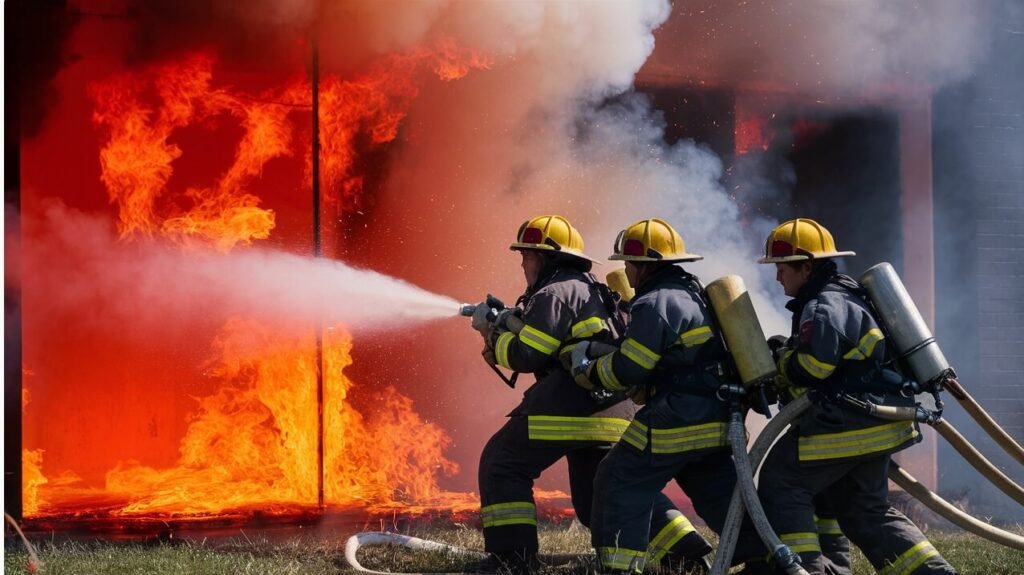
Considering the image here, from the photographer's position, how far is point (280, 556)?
20.9 feet

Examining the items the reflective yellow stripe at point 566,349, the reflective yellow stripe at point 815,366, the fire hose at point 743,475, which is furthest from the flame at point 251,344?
the reflective yellow stripe at point 815,366

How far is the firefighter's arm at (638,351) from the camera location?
5309 millimetres

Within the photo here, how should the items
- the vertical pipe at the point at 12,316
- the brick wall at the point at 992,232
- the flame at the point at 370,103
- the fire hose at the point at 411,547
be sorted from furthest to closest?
the brick wall at the point at 992,232 → the flame at the point at 370,103 → the vertical pipe at the point at 12,316 → the fire hose at the point at 411,547

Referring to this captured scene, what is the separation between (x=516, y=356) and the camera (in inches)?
227

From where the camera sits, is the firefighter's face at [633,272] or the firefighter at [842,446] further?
the firefighter's face at [633,272]

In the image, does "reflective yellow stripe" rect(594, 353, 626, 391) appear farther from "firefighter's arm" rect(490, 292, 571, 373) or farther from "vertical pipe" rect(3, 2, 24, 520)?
"vertical pipe" rect(3, 2, 24, 520)

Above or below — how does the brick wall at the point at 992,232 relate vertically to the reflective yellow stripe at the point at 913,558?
above

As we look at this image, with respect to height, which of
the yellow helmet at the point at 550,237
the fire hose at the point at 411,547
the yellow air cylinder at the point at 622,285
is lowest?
the fire hose at the point at 411,547

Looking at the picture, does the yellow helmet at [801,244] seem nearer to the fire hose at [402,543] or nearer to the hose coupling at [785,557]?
the hose coupling at [785,557]

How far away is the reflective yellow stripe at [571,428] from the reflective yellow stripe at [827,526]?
1033mm

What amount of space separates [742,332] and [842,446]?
0.67 m

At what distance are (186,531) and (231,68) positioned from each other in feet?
10.6

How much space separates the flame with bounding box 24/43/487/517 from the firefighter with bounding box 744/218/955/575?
3741 mm

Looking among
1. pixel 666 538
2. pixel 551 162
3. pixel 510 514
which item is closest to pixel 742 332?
pixel 666 538
